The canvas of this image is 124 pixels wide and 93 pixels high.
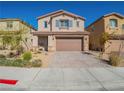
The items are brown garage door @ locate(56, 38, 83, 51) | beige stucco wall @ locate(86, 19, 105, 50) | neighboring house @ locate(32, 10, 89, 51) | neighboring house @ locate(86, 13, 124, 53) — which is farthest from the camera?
beige stucco wall @ locate(86, 19, 105, 50)

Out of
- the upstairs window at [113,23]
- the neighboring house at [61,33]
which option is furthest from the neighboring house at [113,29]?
the neighboring house at [61,33]

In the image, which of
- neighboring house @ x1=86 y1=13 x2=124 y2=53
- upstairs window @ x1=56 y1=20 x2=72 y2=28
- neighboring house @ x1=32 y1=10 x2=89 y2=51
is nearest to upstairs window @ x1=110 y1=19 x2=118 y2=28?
neighboring house @ x1=86 y1=13 x2=124 y2=53

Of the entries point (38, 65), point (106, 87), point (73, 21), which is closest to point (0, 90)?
point (106, 87)

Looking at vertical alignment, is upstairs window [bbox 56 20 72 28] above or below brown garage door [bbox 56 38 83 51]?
above

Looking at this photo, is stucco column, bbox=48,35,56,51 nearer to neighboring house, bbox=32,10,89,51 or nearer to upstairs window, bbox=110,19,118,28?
neighboring house, bbox=32,10,89,51

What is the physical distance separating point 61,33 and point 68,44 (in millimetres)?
1956

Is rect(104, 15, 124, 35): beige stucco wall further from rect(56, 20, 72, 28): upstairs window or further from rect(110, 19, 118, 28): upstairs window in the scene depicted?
rect(56, 20, 72, 28): upstairs window

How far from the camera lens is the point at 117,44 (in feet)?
102

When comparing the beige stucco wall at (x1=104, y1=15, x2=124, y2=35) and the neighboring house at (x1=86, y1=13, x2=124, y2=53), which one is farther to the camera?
the beige stucco wall at (x1=104, y1=15, x2=124, y2=35)

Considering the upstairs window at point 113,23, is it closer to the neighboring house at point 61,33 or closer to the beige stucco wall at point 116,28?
the beige stucco wall at point 116,28

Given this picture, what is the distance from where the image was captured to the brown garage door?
30.5 metres

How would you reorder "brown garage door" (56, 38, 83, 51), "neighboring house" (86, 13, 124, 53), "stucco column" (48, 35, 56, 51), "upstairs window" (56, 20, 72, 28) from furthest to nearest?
"upstairs window" (56, 20, 72, 28), "neighboring house" (86, 13, 124, 53), "brown garage door" (56, 38, 83, 51), "stucco column" (48, 35, 56, 51)

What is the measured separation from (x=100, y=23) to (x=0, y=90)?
27.7 metres

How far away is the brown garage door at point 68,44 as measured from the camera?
3055 centimetres
